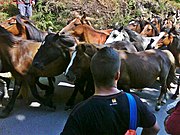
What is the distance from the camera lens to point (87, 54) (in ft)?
17.8

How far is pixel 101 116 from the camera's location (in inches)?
90.7

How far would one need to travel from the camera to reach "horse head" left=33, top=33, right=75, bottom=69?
577cm

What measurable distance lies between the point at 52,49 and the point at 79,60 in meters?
0.61

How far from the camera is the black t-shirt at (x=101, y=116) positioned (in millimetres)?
A: 2287

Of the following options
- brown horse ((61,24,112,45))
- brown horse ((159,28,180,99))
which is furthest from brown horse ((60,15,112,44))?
brown horse ((159,28,180,99))

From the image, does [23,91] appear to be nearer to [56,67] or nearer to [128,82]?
[56,67]

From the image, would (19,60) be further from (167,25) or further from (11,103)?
(167,25)

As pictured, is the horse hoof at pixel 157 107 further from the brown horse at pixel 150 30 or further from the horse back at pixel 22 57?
the brown horse at pixel 150 30

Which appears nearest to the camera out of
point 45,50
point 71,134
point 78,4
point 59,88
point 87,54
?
point 71,134

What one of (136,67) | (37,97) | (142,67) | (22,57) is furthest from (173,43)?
(22,57)

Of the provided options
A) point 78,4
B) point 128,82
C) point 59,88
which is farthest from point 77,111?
point 78,4

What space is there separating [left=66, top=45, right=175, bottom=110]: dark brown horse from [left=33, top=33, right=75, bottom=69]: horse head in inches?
20.1

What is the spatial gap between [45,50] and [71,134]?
363 centimetres

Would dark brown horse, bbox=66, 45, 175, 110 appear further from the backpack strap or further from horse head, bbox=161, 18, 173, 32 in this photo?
the backpack strap
